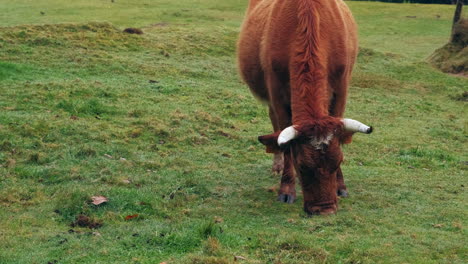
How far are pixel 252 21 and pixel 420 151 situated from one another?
11.3ft

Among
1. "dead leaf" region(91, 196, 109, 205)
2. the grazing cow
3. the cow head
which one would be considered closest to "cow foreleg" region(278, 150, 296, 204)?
the grazing cow

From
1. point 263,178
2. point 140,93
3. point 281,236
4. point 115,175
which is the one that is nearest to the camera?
point 281,236

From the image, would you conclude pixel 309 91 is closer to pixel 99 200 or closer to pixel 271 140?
pixel 271 140

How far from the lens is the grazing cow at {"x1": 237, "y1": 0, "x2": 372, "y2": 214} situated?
5961 millimetres

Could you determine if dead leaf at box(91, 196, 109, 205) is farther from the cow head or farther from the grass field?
the cow head

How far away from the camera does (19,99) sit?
1015 cm

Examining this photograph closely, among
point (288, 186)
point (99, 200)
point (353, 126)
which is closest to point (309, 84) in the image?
point (353, 126)

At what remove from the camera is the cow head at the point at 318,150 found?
5.89 meters

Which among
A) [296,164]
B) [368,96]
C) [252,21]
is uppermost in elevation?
[252,21]

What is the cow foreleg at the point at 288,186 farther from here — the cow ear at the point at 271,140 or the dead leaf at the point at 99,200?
the dead leaf at the point at 99,200

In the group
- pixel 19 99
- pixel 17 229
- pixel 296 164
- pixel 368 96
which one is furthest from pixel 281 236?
pixel 368 96

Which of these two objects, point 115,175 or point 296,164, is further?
point 115,175

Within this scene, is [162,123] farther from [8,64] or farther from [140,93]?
[8,64]

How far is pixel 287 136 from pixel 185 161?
2695mm
